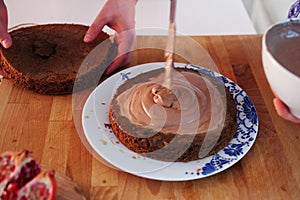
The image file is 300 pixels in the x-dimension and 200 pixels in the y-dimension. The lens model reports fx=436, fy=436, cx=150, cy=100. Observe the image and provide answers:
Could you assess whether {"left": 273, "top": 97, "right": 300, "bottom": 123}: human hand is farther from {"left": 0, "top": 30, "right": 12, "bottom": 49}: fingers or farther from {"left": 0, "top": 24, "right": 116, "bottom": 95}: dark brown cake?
{"left": 0, "top": 30, "right": 12, "bottom": 49}: fingers

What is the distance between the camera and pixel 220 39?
194 centimetres

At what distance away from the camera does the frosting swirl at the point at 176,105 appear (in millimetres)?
1333

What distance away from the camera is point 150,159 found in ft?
4.40

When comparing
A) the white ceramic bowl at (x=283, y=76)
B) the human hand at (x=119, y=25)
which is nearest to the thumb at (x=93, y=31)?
the human hand at (x=119, y=25)

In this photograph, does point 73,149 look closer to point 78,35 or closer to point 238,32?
point 78,35

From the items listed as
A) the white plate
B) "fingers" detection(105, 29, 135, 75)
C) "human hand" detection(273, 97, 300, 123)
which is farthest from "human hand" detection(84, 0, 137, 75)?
"human hand" detection(273, 97, 300, 123)

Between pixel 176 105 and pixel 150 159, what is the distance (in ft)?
0.62

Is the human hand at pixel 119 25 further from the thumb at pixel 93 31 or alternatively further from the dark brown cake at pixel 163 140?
the dark brown cake at pixel 163 140

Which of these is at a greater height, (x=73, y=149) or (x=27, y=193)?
(x=27, y=193)

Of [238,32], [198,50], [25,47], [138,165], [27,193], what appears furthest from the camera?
[238,32]

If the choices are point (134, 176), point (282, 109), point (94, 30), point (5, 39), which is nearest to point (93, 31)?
point (94, 30)

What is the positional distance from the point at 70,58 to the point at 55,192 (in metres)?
0.65

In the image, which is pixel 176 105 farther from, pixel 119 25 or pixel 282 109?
pixel 119 25

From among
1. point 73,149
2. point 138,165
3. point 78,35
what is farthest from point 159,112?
point 78,35
